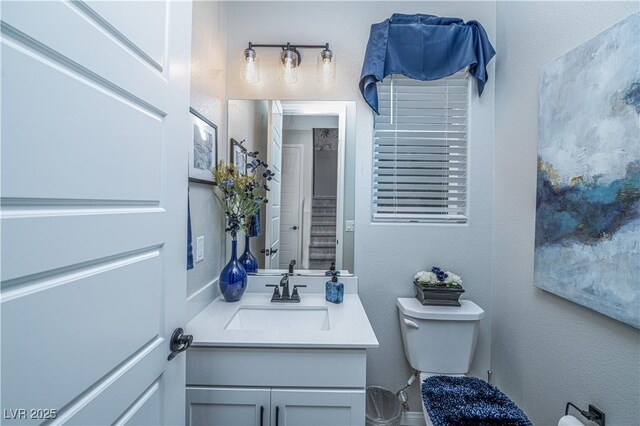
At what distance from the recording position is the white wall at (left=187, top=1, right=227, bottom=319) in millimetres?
1272

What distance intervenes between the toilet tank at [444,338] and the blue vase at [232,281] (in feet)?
3.00

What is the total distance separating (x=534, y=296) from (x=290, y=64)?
5.62 feet

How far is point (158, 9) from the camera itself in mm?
746

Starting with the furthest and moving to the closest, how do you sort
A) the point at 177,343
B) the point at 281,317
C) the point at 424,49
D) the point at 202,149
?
the point at 424,49, the point at 281,317, the point at 202,149, the point at 177,343

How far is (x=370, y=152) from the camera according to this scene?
1690 millimetres

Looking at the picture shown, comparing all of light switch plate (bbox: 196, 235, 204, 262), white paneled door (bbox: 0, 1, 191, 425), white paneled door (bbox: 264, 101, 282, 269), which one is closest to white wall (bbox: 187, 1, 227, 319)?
light switch plate (bbox: 196, 235, 204, 262)

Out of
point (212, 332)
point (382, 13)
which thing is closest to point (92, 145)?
point (212, 332)

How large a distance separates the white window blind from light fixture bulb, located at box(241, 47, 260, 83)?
741 mm

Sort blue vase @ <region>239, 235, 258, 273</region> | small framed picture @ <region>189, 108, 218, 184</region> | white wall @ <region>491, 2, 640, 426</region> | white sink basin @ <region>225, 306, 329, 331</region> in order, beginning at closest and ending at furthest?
1. white wall @ <region>491, 2, 640, 426</region>
2. small framed picture @ <region>189, 108, 218, 184</region>
3. white sink basin @ <region>225, 306, 329, 331</region>
4. blue vase @ <region>239, 235, 258, 273</region>

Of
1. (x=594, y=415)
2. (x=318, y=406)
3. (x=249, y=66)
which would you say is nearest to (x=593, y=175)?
(x=594, y=415)

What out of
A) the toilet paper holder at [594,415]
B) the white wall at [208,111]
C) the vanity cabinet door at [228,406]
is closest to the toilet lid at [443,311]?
the toilet paper holder at [594,415]

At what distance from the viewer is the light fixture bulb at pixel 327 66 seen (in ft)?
5.24

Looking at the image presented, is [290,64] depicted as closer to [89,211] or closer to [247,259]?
[247,259]

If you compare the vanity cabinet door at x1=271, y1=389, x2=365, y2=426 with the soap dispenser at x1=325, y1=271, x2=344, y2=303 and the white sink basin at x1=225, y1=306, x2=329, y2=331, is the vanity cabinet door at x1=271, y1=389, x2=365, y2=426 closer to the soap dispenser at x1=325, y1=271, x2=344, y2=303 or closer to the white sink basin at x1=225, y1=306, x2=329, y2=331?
the white sink basin at x1=225, y1=306, x2=329, y2=331
